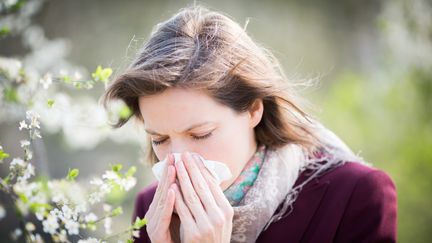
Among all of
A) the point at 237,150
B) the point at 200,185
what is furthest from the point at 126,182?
the point at 237,150

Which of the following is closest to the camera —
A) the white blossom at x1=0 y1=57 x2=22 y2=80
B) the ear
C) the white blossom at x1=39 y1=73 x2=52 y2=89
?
the white blossom at x1=0 y1=57 x2=22 y2=80

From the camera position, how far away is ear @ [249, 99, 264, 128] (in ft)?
7.79

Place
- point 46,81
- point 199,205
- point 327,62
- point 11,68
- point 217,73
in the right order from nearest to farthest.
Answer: point 11,68 < point 46,81 < point 199,205 < point 217,73 < point 327,62

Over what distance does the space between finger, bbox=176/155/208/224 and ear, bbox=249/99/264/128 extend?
1.50 feet

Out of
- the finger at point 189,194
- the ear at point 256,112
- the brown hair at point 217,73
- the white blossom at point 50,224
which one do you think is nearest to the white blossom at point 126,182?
the white blossom at point 50,224

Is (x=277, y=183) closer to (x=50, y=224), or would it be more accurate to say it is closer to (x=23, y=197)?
(x=50, y=224)

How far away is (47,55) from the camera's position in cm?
475

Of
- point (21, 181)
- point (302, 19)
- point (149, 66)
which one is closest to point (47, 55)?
point (149, 66)

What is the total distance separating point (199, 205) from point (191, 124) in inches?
11.9

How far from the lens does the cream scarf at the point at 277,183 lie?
7.51 ft

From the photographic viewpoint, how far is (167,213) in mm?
2096

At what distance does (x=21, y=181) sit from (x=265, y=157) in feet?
4.41

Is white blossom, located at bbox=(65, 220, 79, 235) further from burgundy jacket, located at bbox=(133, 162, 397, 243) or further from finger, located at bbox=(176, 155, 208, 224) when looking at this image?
burgundy jacket, located at bbox=(133, 162, 397, 243)

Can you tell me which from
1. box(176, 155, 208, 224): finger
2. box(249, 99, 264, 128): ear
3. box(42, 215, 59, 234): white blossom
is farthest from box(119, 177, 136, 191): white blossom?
box(249, 99, 264, 128): ear
